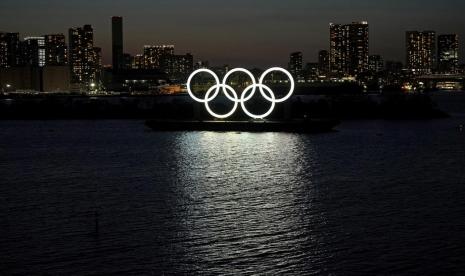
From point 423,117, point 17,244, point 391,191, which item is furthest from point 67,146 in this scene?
point 423,117

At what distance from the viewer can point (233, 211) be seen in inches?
981

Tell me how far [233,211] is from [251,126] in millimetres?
40244

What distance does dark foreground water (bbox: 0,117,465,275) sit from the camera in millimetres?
18500

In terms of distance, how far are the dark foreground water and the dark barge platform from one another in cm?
1506

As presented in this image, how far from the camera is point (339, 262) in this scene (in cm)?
1853

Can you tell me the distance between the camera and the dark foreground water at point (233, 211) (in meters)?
18.5

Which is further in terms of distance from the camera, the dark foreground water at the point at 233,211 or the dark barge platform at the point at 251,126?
the dark barge platform at the point at 251,126

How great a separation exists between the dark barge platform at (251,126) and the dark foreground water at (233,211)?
15.1m

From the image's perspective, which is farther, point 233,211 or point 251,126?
point 251,126

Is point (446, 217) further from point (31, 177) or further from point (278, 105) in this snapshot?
point (278, 105)

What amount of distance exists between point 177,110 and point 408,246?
70.0 m

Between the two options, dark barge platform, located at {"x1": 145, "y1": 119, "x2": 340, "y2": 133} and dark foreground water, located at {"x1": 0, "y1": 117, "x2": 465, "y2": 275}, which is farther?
dark barge platform, located at {"x1": 145, "y1": 119, "x2": 340, "y2": 133}

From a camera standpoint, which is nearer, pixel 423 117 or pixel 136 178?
pixel 136 178

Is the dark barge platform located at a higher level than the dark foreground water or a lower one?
higher
